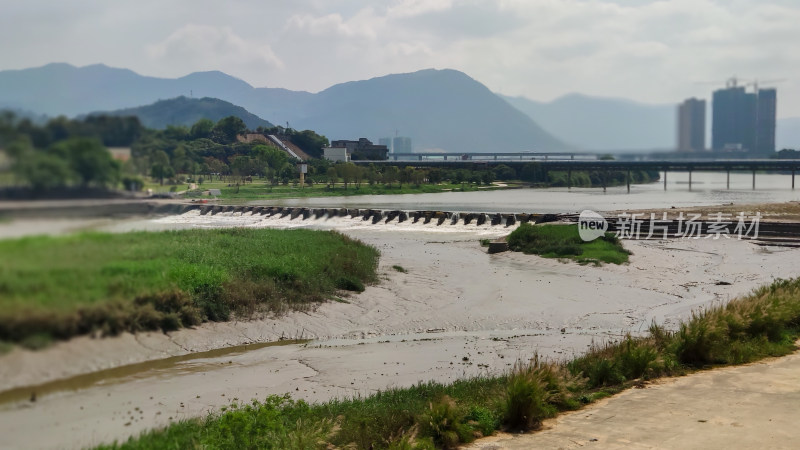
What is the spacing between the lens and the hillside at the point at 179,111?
641 centimetres

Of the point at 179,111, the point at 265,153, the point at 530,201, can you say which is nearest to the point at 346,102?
the point at 530,201

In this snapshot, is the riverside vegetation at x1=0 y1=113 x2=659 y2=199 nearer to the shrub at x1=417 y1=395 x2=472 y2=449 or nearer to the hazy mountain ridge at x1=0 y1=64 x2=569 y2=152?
the hazy mountain ridge at x1=0 y1=64 x2=569 y2=152

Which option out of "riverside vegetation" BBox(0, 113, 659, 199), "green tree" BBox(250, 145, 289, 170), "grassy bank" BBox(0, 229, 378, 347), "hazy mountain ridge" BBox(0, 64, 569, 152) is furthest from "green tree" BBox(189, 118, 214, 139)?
"green tree" BBox(250, 145, 289, 170)

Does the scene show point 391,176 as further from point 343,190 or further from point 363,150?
point 363,150

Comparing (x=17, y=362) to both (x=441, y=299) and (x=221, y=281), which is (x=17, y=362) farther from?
(x=441, y=299)

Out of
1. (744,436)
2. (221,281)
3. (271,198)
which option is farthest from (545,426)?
(271,198)

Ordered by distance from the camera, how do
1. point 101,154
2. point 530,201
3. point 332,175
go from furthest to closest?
point 332,175, point 530,201, point 101,154

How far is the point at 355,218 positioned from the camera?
48219 mm

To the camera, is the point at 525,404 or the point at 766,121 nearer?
the point at 525,404

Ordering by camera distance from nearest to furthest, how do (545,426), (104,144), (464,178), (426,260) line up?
1. (104,144)
2. (545,426)
3. (426,260)
4. (464,178)

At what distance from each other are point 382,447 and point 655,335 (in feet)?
23.5

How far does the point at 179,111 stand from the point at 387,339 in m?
8.95

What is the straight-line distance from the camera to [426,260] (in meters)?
27.0

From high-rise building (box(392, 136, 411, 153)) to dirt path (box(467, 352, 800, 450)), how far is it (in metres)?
146
